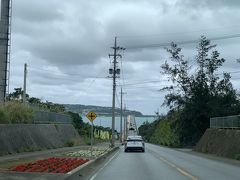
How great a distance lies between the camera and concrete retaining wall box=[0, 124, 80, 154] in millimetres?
32344

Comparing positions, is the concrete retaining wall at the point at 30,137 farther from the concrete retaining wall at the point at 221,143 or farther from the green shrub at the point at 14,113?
the concrete retaining wall at the point at 221,143

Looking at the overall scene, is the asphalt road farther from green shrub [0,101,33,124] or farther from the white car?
the white car

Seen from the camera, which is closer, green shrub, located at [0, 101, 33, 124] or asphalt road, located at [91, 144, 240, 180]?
asphalt road, located at [91, 144, 240, 180]

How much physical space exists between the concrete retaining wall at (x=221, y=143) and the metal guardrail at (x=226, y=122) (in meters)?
0.50

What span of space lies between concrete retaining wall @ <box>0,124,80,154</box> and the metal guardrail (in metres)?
17.2

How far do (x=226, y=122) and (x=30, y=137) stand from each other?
69.8ft

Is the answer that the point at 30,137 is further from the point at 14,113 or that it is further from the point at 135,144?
the point at 135,144

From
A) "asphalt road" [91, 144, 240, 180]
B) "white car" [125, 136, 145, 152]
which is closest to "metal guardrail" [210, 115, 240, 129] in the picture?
"white car" [125, 136, 145, 152]

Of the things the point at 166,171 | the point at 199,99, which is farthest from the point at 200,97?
the point at 166,171

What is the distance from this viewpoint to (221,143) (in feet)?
157

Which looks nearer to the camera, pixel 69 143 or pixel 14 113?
pixel 14 113

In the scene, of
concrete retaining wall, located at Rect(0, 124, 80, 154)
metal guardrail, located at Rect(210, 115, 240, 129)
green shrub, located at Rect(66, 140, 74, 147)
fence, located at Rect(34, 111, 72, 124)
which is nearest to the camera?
concrete retaining wall, located at Rect(0, 124, 80, 154)

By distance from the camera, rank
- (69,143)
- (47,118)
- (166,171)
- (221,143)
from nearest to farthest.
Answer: (166,171)
(221,143)
(47,118)
(69,143)

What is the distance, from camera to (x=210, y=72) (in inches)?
3108
